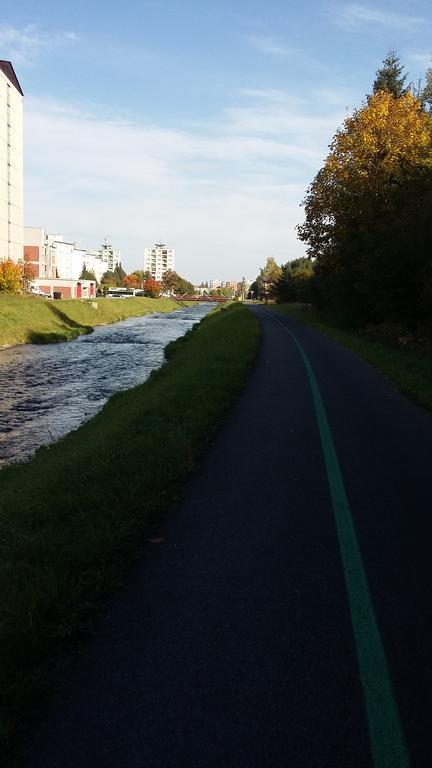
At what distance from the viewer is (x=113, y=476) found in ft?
20.0

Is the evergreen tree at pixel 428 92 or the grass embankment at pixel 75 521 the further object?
the evergreen tree at pixel 428 92

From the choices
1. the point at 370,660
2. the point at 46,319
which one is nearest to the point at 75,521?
the point at 370,660

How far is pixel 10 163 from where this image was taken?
73188 millimetres

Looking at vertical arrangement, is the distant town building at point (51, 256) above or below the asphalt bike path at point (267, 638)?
above

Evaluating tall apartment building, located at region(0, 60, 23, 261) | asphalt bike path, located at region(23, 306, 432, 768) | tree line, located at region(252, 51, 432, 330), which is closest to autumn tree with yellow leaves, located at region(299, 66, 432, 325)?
tree line, located at region(252, 51, 432, 330)

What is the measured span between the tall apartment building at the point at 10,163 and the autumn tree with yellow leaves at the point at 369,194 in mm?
49713

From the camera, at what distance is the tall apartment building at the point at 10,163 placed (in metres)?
70.3

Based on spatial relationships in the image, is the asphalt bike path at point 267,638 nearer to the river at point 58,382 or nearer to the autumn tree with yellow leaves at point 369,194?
the river at point 58,382

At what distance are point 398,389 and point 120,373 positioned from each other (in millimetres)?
12882

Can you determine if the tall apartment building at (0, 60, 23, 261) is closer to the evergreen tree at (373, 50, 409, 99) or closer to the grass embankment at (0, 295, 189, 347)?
the grass embankment at (0, 295, 189, 347)

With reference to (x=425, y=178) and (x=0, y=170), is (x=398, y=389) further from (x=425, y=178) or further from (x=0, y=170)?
(x=0, y=170)

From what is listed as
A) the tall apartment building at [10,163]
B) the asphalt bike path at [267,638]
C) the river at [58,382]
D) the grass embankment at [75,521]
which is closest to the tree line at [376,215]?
the river at [58,382]

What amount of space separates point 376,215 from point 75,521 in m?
27.0

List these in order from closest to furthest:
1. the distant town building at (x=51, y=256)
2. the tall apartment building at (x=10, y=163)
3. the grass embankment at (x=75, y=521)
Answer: the grass embankment at (x=75, y=521) < the tall apartment building at (x=10, y=163) < the distant town building at (x=51, y=256)
